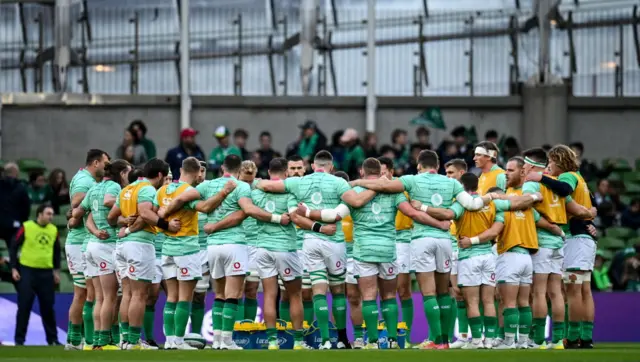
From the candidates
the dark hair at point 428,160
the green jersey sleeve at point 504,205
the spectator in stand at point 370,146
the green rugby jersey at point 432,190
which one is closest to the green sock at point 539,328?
the green jersey sleeve at point 504,205

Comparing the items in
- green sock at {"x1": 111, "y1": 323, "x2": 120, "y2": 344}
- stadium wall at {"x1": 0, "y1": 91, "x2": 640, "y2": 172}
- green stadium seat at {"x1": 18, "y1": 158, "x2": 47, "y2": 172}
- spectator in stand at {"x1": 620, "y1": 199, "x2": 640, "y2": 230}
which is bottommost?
green sock at {"x1": 111, "y1": 323, "x2": 120, "y2": 344}

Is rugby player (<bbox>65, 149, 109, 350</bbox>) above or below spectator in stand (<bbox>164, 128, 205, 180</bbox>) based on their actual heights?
below

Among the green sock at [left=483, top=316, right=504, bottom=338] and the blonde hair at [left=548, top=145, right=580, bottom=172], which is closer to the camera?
the green sock at [left=483, top=316, right=504, bottom=338]

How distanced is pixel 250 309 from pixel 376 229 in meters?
2.55

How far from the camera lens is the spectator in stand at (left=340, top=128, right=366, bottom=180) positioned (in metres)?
24.9

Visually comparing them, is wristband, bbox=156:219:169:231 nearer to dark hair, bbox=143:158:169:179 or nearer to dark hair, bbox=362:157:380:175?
dark hair, bbox=143:158:169:179

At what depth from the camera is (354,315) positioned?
17812 mm

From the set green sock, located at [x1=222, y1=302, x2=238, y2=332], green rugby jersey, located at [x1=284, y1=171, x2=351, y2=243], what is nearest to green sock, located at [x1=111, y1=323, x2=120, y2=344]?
green sock, located at [x1=222, y1=302, x2=238, y2=332]

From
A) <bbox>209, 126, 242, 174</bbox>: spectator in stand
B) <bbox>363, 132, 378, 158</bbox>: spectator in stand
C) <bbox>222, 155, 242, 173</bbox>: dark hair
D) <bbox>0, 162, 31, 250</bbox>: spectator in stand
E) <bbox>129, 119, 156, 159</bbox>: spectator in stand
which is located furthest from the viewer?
<bbox>129, 119, 156, 159</bbox>: spectator in stand

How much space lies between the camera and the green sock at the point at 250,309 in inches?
727

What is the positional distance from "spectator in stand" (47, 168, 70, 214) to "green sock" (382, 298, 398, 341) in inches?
368

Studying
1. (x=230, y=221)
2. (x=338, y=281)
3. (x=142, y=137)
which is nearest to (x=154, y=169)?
(x=230, y=221)

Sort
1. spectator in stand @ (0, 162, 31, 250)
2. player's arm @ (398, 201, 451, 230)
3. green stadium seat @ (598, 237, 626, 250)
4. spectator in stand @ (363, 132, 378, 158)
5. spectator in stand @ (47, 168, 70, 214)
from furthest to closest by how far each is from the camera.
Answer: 1. green stadium seat @ (598, 237, 626, 250)
2. spectator in stand @ (363, 132, 378, 158)
3. spectator in stand @ (47, 168, 70, 214)
4. spectator in stand @ (0, 162, 31, 250)
5. player's arm @ (398, 201, 451, 230)

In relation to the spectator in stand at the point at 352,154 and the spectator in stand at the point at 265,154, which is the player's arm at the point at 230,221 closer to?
the spectator in stand at the point at 265,154
